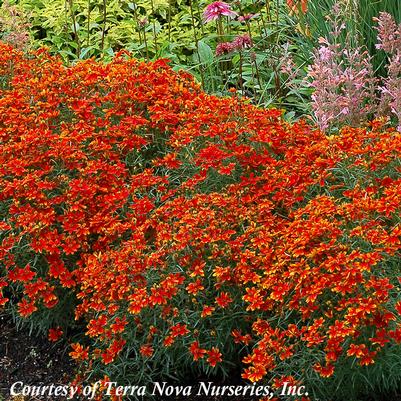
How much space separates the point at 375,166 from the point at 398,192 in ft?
0.93

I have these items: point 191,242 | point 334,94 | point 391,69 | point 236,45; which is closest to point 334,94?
point 334,94

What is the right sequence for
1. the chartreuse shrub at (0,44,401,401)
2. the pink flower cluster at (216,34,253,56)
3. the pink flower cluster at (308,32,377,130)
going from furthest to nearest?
the pink flower cluster at (216,34,253,56)
the pink flower cluster at (308,32,377,130)
the chartreuse shrub at (0,44,401,401)

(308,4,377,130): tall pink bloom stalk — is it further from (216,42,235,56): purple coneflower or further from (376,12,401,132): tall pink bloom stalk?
(216,42,235,56): purple coneflower

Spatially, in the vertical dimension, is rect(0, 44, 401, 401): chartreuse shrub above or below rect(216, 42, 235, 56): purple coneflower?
above

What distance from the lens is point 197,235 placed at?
3.43 metres

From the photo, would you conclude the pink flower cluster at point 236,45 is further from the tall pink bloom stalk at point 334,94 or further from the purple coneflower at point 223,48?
the tall pink bloom stalk at point 334,94

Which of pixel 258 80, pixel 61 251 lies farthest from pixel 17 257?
pixel 258 80

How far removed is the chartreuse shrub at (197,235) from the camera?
315 centimetres

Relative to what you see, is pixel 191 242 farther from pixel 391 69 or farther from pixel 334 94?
pixel 391 69

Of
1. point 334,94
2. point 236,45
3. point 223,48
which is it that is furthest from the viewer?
point 223,48

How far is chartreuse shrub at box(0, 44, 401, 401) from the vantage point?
10.3 feet

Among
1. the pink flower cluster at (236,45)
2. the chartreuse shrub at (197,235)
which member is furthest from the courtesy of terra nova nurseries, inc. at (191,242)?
the pink flower cluster at (236,45)

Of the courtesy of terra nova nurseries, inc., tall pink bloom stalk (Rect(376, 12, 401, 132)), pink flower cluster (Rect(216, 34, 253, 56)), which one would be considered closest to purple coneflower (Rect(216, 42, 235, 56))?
pink flower cluster (Rect(216, 34, 253, 56))

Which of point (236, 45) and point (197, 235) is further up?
point (197, 235)
